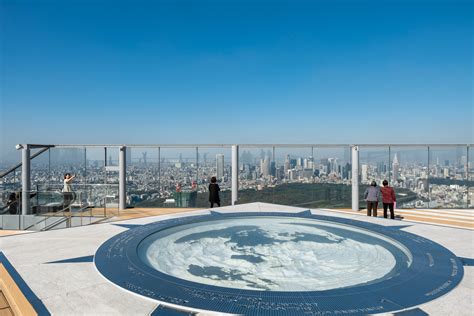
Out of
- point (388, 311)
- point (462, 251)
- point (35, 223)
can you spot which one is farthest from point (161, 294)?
point (35, 223)

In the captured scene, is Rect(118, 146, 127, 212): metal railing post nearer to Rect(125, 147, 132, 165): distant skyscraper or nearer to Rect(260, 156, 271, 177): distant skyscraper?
Rect(125, 147, 132, 165): distant skyscraper

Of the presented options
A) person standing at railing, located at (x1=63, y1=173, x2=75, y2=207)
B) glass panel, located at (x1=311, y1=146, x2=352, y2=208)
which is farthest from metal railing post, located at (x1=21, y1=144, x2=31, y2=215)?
glass panel, located at (x1=311, y1=146, x2=352, y2=208)

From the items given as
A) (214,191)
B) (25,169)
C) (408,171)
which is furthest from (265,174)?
(25,169)

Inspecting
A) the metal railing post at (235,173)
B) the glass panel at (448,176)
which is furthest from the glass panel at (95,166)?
the glass panel at (448,176)

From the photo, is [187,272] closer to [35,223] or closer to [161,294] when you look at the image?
[161,294]

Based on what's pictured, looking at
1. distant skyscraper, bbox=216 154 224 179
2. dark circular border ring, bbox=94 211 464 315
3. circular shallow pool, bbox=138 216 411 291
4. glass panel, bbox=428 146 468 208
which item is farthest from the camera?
distant skyscraper, bbox=216 154 224 179

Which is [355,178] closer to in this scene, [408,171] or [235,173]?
[408,171]
